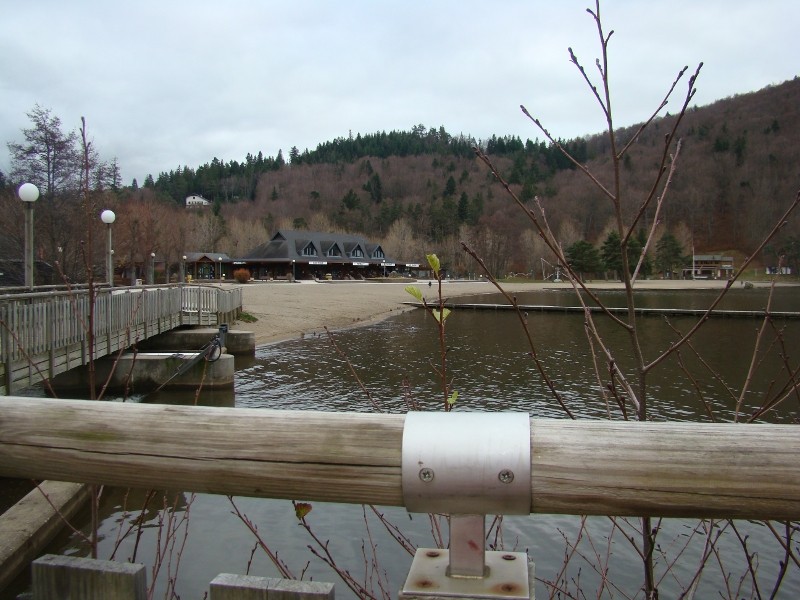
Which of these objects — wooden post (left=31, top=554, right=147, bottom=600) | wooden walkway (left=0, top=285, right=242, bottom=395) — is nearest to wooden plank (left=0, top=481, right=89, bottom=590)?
wooden walkway (left=0, top=285, right=242, bottom=395)

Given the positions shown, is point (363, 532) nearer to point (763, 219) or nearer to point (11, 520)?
point (11, 520)

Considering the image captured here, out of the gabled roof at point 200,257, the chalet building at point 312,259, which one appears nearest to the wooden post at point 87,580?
the chalet building at point 312,259

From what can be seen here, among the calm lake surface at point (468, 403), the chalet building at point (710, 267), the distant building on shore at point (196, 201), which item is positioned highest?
the distant building on shore at point (196, 201)

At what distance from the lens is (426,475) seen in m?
1.31

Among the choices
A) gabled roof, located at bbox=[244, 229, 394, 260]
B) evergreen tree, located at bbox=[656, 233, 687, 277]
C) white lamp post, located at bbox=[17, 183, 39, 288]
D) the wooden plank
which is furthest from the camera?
evergreen tree, located at bbox=[656, 233, 687, 277]

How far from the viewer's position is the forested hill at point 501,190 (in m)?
124

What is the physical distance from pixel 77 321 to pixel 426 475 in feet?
34.4

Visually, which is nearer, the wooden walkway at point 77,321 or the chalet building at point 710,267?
the wooden walkway at point 77,321

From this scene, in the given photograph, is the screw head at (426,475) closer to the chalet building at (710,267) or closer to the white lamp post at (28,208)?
the white lamp post at (28,208)

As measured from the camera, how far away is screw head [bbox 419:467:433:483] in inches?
51.5

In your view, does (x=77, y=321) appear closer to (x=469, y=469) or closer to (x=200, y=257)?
(x=469, y=469)

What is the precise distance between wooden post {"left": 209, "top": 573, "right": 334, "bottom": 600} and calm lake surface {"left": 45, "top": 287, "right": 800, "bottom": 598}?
302mm

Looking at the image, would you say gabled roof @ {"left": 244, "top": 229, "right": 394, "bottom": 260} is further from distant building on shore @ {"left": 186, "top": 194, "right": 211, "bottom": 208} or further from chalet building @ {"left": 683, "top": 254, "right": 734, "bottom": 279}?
distant building on shore @ {"left": 186, "top": 194, "right": 211, "bottom": 208}

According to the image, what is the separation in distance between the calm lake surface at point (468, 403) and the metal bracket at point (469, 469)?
50cm
